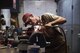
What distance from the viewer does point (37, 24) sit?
216 centimetres

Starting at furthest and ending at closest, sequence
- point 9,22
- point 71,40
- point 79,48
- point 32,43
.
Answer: point 71,40
point 79,48
point 9,22
point 32,43

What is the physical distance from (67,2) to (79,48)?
1.19m

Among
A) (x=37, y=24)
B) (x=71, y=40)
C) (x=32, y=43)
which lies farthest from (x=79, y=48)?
(x=32, y=43)

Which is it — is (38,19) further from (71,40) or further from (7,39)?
(71,40)

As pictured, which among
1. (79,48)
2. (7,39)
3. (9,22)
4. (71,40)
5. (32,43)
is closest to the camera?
(32,43)

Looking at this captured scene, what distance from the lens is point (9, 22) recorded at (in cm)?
325

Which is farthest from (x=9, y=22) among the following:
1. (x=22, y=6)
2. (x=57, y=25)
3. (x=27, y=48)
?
(x=27, y=48)

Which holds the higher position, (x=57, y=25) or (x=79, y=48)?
(x=57, y=25)

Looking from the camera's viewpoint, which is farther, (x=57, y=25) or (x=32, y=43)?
(x=57, y=25)

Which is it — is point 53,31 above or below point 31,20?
below

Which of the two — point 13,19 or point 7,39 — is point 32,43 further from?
point 13,19

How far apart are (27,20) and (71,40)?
2.02 metres

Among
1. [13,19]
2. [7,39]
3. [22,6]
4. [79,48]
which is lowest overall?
[79,48]

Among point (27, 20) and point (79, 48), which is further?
point (79, 48)
